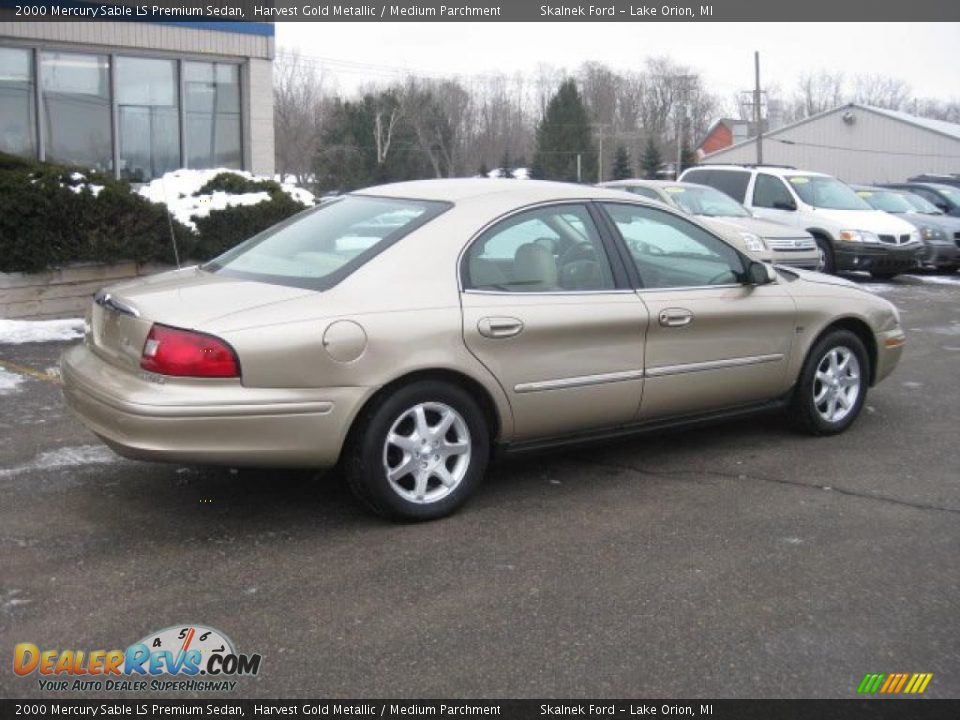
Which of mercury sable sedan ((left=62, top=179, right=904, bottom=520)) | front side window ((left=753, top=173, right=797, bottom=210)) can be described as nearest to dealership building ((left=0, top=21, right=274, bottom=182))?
front side window ((left=753, top=173, right=797, bottom=210))

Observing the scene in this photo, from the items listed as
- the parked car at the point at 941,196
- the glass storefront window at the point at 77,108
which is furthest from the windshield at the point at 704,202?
the parked car at the point at 941,196

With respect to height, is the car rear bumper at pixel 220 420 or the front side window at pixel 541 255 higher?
the front side window at pixel 541 255

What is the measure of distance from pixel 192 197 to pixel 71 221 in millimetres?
1628

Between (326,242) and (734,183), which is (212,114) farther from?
(326,242)

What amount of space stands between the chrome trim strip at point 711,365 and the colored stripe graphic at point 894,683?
222cm

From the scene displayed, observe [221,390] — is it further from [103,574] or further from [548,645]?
[548,645]

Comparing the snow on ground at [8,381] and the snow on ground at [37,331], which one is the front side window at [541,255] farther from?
the snow on ground at [37,331]

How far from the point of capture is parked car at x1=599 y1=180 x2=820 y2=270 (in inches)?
547

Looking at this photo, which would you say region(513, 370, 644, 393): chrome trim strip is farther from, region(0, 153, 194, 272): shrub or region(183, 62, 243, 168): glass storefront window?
region(183, 62, 243, 168): glass storefront window

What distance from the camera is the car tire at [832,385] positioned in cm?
631

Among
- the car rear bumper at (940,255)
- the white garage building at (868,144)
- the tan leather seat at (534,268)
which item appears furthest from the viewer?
the white garage building at (868,144)

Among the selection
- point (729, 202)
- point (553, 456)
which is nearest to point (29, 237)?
point (553, 456)

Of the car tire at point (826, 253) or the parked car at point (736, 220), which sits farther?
the car tire at point (826, 253)

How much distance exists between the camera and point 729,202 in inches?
596
